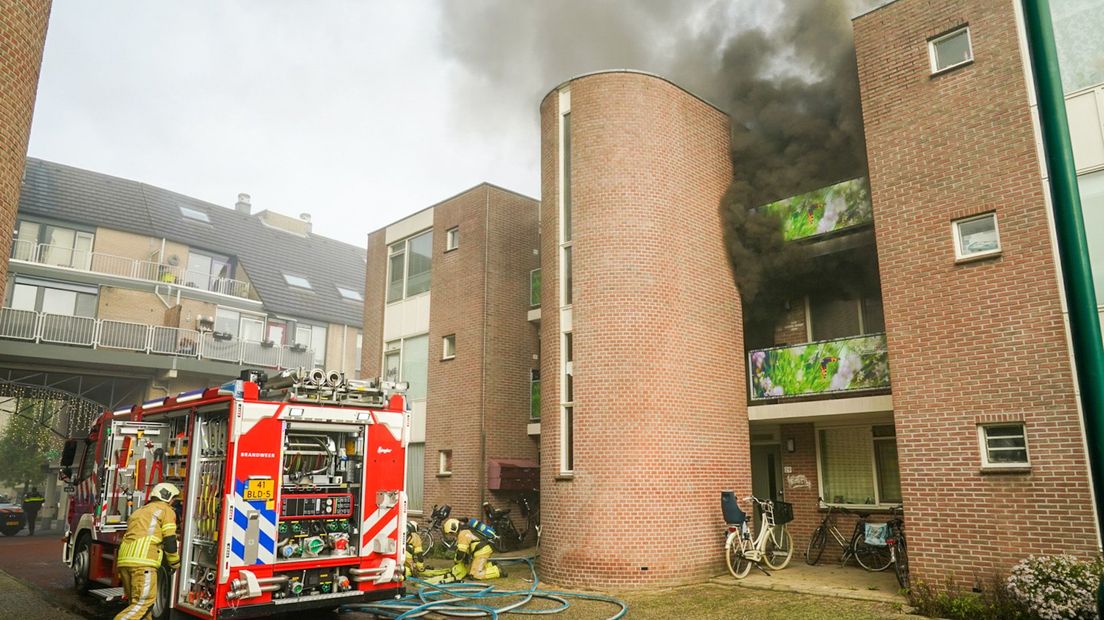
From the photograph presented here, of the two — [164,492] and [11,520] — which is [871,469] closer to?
[164,492]

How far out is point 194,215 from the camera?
33.2 meters

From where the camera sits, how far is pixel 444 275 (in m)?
19.3

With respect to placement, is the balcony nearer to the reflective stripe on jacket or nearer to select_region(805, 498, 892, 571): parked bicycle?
select_region(805, 498, 892, 571): parked bicycle

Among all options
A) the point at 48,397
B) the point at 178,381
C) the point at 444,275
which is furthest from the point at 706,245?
the point at 48,397

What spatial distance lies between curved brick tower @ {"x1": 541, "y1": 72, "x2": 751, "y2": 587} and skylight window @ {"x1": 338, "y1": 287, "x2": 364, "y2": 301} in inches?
914

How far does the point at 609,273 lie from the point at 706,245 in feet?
7.34

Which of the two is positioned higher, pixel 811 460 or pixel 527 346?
pixel 527 346

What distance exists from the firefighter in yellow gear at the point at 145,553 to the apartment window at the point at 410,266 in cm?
1226

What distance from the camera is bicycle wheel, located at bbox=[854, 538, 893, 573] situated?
12.5 meters

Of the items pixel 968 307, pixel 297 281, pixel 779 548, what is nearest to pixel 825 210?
pixel 968 307

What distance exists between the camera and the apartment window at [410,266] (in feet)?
66.2

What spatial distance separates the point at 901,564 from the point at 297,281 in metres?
28.8

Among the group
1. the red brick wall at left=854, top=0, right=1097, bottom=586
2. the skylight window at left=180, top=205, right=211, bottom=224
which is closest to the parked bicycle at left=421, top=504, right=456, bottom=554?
the red brick wall at left=854, top=0, right=1097, bottom=586

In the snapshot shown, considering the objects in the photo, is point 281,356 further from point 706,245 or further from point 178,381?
point 706,245
